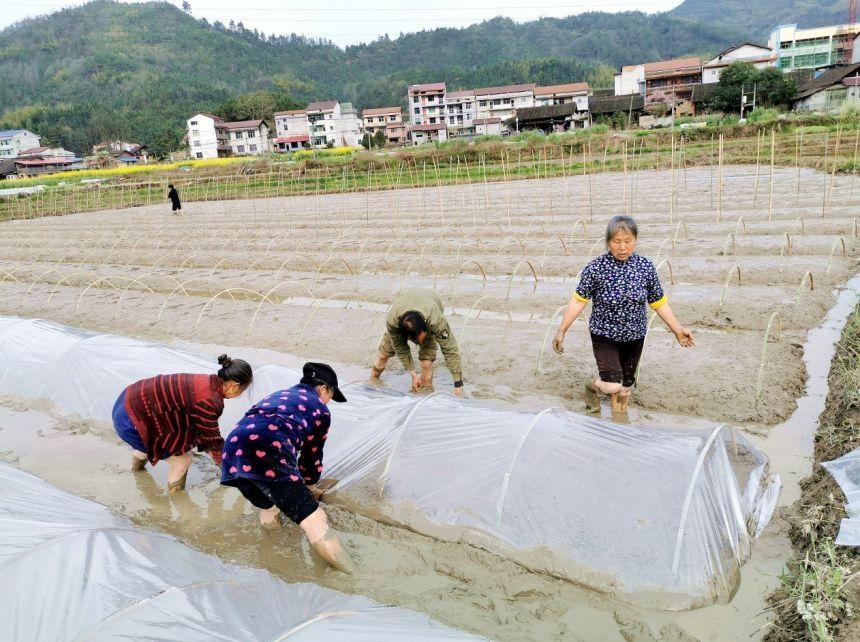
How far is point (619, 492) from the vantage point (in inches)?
120

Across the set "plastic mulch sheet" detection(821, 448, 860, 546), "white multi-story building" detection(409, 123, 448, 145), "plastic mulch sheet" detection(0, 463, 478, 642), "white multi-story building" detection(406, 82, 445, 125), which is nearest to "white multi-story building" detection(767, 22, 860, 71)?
"white multi-story building" detection(406, 82, 445, 125)

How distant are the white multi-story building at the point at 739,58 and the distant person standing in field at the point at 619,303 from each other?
203 feet

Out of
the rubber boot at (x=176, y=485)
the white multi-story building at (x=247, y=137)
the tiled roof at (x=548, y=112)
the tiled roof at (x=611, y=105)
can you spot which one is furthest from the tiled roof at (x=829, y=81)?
the white multi-story building at (x=247, y=137)

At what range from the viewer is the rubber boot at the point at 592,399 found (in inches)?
181

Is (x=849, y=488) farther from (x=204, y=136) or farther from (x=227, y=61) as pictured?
(x=227, y=61)

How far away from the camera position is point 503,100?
2623 inches

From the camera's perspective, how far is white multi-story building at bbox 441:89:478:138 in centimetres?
6644

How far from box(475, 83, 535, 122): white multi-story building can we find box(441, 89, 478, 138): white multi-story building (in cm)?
69

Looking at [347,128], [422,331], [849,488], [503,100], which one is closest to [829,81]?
[503,100]

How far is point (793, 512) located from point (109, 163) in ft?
244

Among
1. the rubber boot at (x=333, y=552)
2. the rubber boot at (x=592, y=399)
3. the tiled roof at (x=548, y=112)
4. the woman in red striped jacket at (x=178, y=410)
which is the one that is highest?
the tiled roof at (x=548, y=112)

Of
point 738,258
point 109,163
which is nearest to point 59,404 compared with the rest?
point 738,258

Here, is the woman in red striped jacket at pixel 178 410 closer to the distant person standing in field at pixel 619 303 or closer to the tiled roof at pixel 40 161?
the distant person standing in field at pixel 619 303

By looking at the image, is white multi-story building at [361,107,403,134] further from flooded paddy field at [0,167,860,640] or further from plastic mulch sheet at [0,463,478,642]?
plastic mulch sheet at [0,463,478,642]
